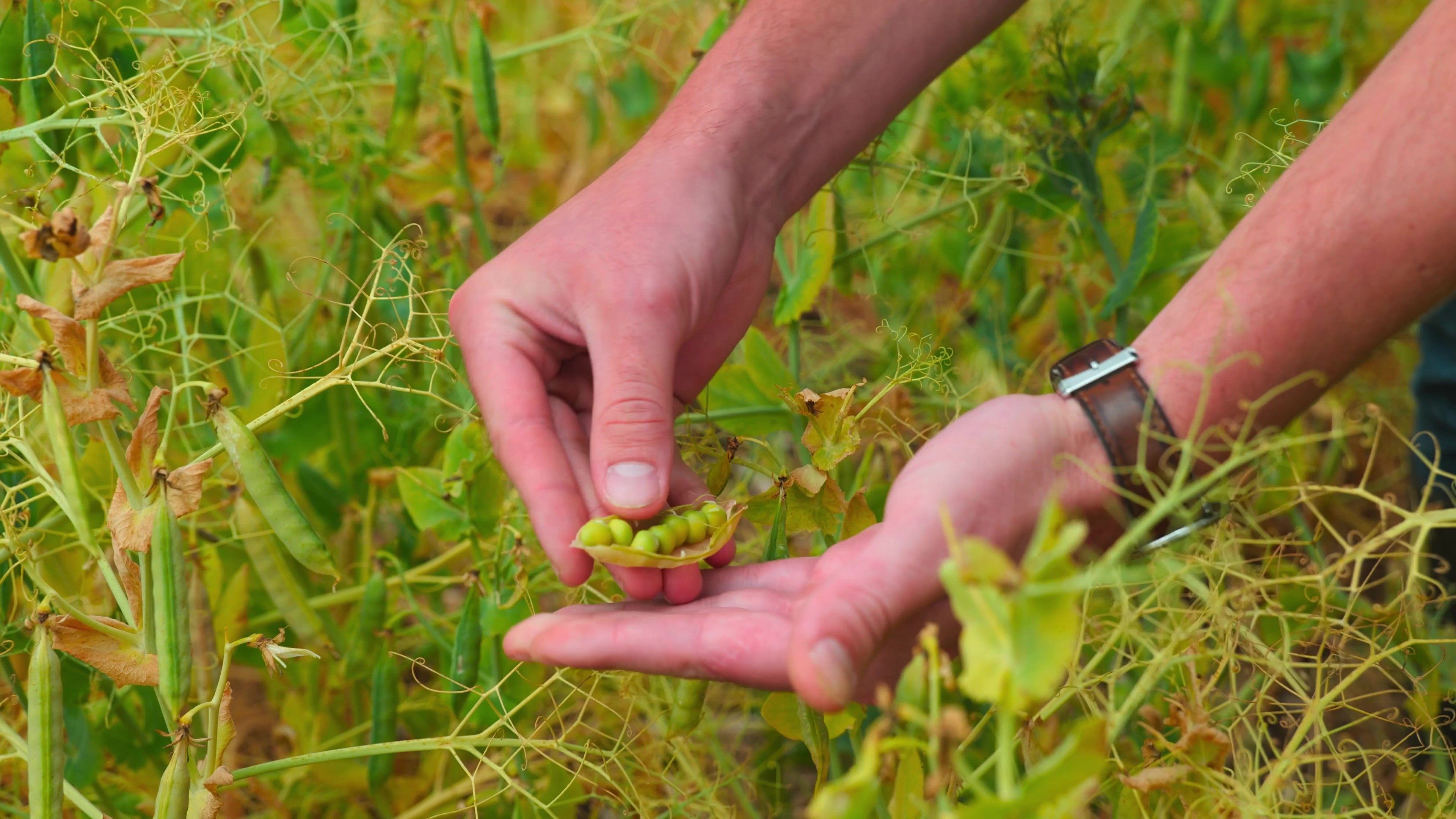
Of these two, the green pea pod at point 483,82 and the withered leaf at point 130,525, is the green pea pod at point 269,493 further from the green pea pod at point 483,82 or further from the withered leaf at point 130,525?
the green pea pod at point 483,82

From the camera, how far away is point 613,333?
119 cm

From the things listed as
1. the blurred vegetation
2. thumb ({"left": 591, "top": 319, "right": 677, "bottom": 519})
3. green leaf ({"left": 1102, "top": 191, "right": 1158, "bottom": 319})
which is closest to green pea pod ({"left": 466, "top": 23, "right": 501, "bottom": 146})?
the blurred vegetation

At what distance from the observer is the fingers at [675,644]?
96cm

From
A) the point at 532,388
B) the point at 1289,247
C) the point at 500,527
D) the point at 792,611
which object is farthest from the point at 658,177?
the point at 1289,247

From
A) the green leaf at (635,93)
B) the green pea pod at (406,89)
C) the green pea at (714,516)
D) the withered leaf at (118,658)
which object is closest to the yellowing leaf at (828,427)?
the green pea at (714,516)

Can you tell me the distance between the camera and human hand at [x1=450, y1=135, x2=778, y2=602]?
1.15m

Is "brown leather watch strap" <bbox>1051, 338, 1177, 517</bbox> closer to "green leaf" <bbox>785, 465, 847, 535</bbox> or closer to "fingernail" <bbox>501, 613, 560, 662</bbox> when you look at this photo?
"green leaf" <bbox>785, 465, 847, 535</bbox>

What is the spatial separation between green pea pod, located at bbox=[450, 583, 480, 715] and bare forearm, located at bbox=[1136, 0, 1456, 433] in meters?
0.81

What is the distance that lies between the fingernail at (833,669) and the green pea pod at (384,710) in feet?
2.11

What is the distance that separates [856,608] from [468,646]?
60cm

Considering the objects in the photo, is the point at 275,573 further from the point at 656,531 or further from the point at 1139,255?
the point at 1139,255

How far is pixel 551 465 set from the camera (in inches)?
46.9

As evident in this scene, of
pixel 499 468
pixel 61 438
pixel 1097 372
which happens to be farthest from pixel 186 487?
pixel 1097 372

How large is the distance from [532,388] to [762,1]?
2.30 feet
